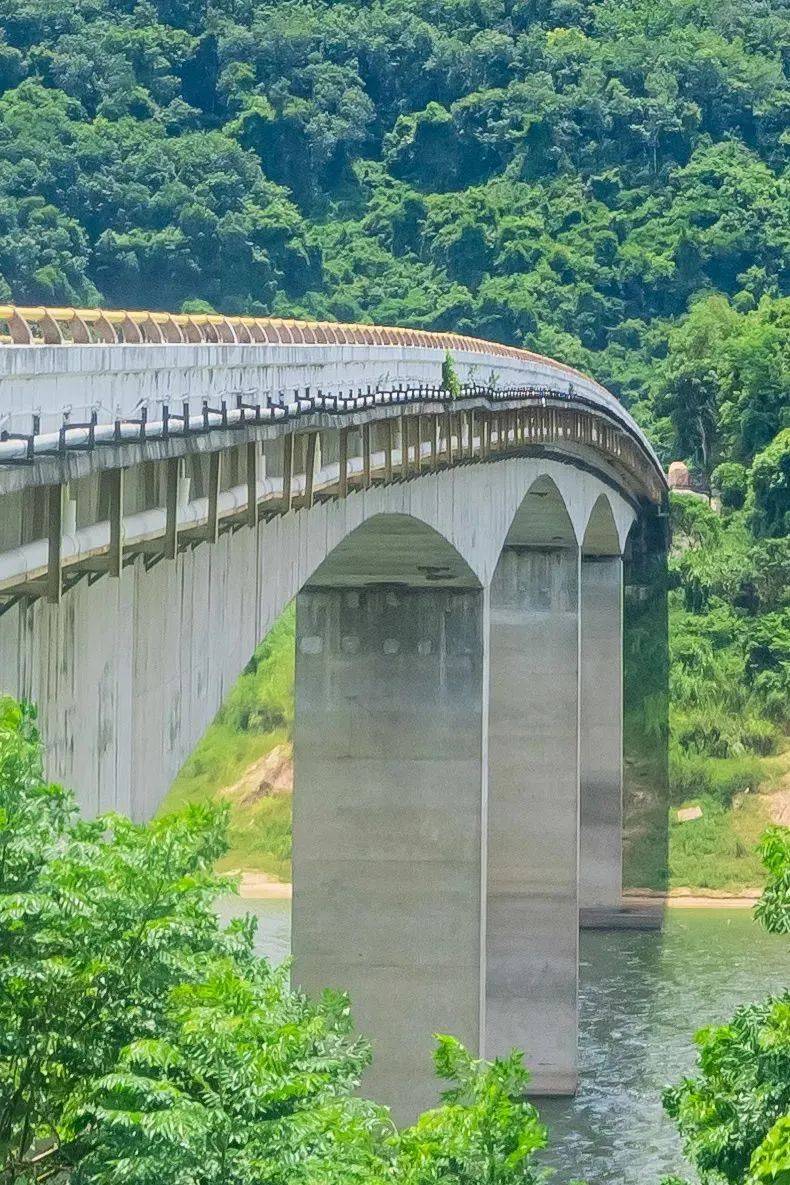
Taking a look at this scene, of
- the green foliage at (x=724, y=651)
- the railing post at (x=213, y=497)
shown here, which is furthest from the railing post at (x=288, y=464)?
the green foliage at (x=724, y=651)

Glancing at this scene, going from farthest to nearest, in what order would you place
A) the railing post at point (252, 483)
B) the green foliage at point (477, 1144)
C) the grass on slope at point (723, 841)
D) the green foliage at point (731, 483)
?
the green foliage at point (731, 483) < the grass on slope at point (723, 841) < the railing post at point (252, 483) < the green foliage at point (477, 1144)

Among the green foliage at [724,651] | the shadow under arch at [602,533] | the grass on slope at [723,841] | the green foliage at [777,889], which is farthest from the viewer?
the green foliage at [724,651]

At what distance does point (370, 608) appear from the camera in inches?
1586

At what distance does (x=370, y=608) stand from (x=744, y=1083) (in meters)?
22.2

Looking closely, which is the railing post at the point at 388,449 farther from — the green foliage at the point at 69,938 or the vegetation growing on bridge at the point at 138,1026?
the green foliage at the point at 69,938

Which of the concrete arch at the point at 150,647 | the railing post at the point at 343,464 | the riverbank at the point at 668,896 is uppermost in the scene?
the railing post at the point at 343,464

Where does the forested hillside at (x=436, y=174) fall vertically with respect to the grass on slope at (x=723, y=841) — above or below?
above

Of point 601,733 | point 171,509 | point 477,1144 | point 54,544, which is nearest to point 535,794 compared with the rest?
point 601,733

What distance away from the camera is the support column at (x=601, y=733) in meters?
68.8

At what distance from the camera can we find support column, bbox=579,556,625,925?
6875 cm

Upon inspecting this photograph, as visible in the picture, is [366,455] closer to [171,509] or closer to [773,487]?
[171,509]

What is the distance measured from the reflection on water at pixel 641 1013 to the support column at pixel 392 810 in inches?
163

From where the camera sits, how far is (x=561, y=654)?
5262 centimetres

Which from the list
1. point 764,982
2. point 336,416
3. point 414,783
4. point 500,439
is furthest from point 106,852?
point 764,982
